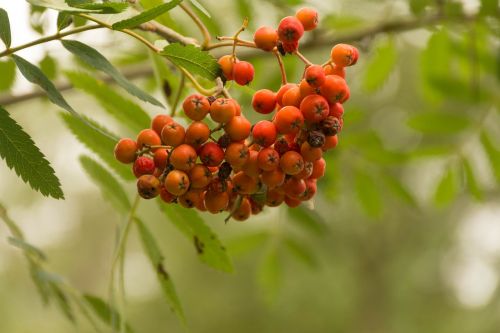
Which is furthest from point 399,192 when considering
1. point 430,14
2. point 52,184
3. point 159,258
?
point 52,184

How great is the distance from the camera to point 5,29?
935 mm

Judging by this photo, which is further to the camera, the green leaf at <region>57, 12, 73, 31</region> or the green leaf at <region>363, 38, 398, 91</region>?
the green leaf at <region>363, 38, 398, 91</region>

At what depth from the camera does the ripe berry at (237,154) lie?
2.94 ft

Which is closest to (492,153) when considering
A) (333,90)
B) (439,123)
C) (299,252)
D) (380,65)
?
(439,123)

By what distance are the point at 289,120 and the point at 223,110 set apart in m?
0.09

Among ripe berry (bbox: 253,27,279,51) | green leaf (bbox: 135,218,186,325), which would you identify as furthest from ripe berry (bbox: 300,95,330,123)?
green leaf (bbox: 135,218,186,325)

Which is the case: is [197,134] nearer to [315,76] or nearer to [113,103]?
[315,76]

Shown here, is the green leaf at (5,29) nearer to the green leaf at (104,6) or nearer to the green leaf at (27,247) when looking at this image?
the green leaf at (104,6)

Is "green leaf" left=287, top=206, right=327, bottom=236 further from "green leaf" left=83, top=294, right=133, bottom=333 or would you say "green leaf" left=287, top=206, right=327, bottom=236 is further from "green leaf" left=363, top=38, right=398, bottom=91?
"green leaf" left=83, top=294, right=133, bottom=333

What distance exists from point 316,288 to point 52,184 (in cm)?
559

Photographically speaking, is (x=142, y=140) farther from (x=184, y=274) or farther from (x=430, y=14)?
(x=184, y=274)

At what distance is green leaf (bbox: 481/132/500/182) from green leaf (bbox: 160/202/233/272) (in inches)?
39.3

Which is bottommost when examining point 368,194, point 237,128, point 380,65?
point 237,128

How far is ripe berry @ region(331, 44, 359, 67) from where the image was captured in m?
0.93
